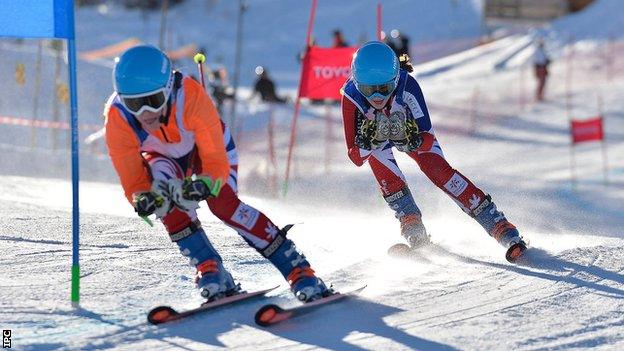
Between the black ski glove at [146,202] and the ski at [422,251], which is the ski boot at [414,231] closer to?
the ski at [422,251]

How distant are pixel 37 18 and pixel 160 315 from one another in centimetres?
202

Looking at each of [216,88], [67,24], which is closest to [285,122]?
[216,88]

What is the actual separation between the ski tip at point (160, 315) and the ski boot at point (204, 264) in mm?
364

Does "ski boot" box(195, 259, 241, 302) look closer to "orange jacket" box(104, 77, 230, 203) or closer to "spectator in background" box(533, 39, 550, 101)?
"orange jacket" box(104, 77, 230, 203)

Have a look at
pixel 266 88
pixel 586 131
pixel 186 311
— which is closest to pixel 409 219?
pixel 186 311

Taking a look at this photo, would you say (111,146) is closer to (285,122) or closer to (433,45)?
(285,122)

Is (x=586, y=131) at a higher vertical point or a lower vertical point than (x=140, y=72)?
lower

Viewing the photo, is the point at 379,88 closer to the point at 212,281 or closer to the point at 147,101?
the point at 212,281

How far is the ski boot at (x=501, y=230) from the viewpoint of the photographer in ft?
26.2

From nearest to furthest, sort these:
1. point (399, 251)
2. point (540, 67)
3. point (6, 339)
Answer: point (6, 339), point (399, 251), point (540, 67)

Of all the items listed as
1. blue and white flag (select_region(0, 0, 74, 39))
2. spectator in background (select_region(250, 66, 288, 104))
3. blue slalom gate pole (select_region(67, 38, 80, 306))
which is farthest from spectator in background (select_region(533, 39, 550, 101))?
blue slalom gate pole (select_region(67, 38, 80, 306))

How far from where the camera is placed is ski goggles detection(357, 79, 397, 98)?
790 cm

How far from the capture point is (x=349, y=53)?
13.7 m

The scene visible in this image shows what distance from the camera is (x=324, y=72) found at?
13898 mm
